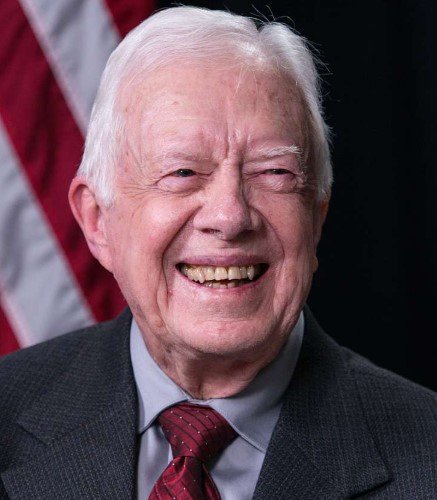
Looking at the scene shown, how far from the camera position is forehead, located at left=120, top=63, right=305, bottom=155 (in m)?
2.01

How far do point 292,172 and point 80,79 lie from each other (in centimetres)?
94

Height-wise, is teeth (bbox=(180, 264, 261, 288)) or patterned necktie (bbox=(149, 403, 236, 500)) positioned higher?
teeth (bbox=(180, 264, 261, 288))

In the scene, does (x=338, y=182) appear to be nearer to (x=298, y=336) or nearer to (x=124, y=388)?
(x=298, y=336)

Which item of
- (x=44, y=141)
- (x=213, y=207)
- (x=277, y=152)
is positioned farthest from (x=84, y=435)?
(x=44, y=141)

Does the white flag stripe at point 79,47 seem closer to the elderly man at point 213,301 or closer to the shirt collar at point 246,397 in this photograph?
the elderly man at point 213,301

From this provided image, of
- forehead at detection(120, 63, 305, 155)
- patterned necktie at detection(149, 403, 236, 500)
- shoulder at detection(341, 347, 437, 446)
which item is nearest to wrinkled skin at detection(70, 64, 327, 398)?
forehead at detection(120, 63, 305, 155)

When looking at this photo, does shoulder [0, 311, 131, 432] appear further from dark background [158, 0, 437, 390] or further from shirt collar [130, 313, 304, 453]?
dark background [158, 0, 437, 390]

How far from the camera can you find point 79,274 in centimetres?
290

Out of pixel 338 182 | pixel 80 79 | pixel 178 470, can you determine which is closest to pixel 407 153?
pixel 338 182

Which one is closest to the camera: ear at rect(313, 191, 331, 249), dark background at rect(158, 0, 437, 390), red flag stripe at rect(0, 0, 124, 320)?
ear at rect(313, 191, 331, 249)

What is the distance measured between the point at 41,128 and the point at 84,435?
932 mm

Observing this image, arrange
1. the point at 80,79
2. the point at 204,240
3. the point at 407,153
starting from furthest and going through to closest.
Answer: the point at 407,153, the point at 80,79, the point at 204,240

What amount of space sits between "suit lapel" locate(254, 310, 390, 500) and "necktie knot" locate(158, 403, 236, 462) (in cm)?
10

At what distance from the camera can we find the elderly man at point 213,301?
80.0 inches
